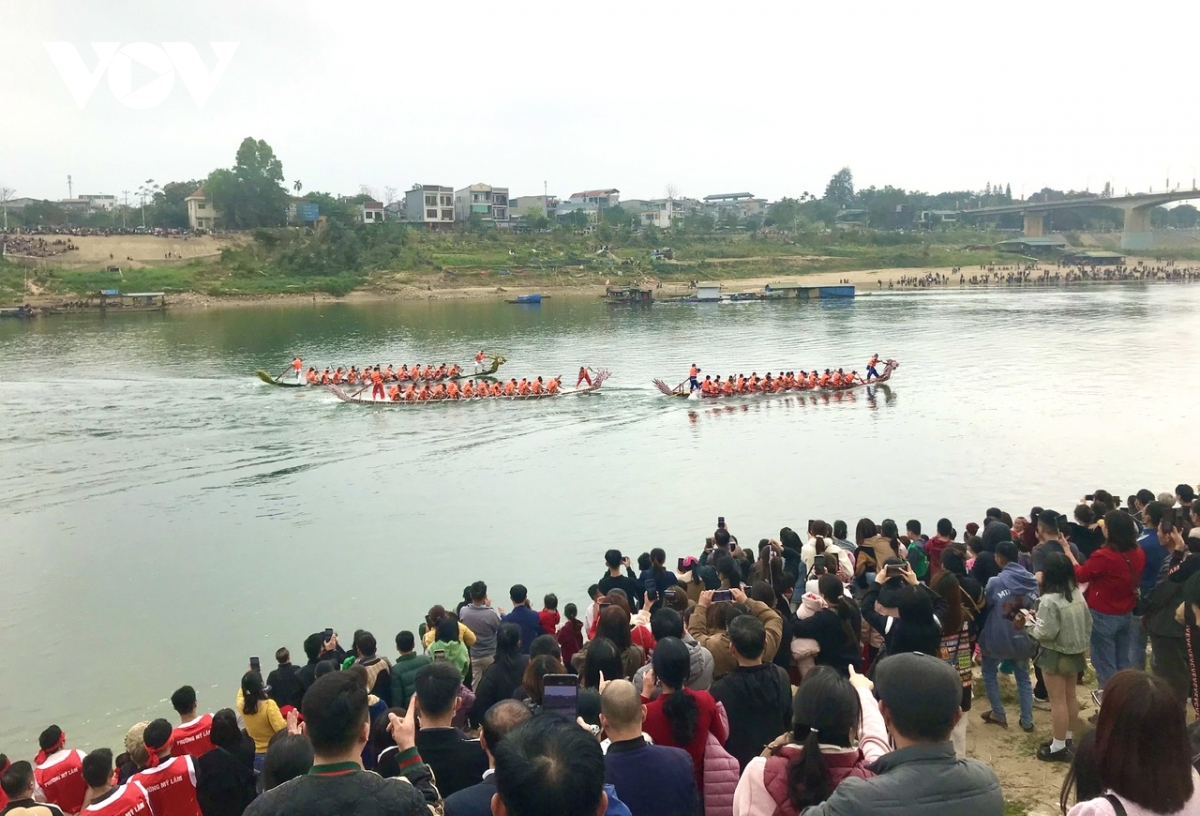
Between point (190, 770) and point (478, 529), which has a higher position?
point (190, 770)

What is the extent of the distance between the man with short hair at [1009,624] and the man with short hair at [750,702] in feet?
9.70

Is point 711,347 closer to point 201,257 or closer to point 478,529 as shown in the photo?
point 478,529

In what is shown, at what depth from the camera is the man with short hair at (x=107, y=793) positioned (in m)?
4.94

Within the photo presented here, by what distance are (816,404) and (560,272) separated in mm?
61347

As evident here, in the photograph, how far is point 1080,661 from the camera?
622 centimetres

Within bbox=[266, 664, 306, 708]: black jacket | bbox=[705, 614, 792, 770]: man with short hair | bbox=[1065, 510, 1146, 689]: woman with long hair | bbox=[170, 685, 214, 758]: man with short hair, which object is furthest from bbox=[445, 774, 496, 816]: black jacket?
bbox=[1065, 510, 1146, 689]: woman with long hair

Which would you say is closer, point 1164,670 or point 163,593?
point 1164,670

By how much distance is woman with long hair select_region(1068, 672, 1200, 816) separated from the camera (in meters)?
2.75

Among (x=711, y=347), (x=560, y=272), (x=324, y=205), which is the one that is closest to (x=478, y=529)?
(x=711, y=347)

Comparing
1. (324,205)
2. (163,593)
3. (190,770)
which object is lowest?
(163,593)

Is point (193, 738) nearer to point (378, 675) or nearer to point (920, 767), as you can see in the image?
point (378, 675)

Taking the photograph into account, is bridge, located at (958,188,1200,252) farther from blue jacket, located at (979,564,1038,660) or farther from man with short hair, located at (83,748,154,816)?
man with short hair, located at (83,748,154,816)

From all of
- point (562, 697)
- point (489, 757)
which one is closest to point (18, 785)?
point (489, 757)

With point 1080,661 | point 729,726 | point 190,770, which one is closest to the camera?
point 729,726
